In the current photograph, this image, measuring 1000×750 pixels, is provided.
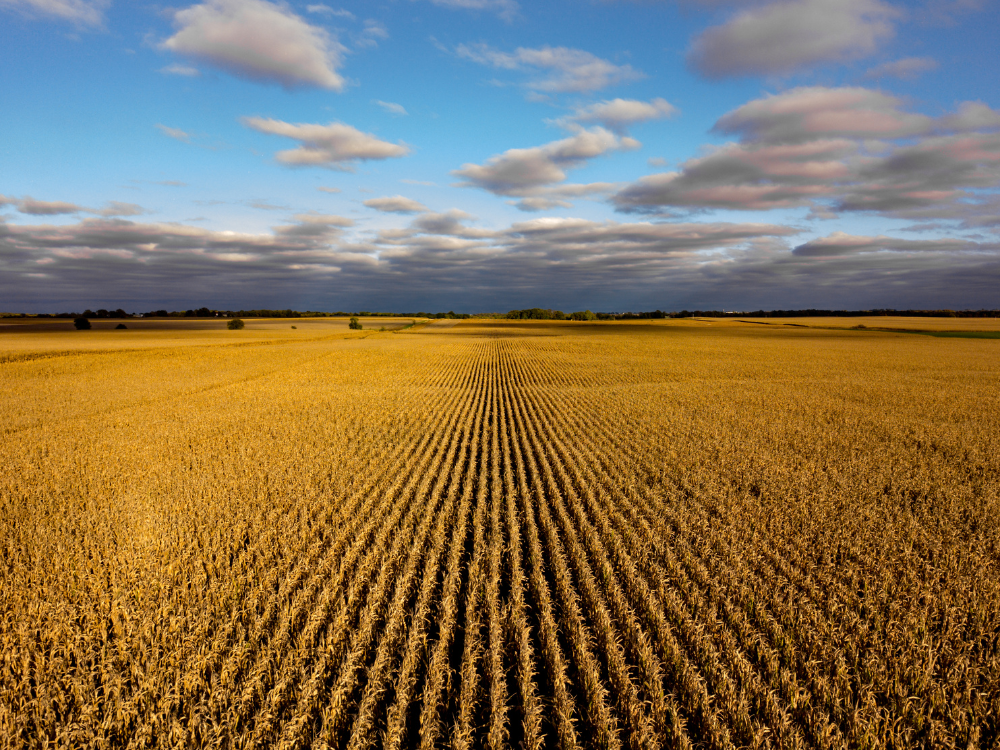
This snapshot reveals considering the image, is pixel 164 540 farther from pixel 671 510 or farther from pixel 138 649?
pixel 671 510

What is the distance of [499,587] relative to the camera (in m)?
6.29

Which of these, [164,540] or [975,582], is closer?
[975,582]

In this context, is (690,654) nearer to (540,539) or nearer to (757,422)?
(540,539)

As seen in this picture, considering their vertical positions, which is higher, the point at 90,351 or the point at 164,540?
the point at 90,351

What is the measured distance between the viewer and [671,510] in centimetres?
866

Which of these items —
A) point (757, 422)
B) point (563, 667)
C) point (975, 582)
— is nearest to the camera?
point (563, 667)

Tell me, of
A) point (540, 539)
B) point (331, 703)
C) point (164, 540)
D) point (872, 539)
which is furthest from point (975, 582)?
point (164, 540)

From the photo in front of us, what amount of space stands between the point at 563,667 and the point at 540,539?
308 cm

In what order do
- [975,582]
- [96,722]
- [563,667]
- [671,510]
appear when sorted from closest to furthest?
1. [96,722]
2. [563,667]
3. [975,582]
4. [671,510]

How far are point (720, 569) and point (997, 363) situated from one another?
47.4 meters

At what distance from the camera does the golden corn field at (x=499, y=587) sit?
413 centimetres

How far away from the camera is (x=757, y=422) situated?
16438 mm

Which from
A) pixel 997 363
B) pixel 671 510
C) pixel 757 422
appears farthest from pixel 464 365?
pixel 997 363

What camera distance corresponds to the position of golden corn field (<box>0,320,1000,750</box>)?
4133mm
